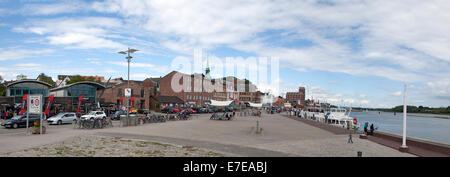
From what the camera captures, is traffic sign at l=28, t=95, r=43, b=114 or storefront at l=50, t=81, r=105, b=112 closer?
traffic sign at l=28, t=95, r=43, b=114

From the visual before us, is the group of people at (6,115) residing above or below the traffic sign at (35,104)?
below

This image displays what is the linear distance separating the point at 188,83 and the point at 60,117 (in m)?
60.8

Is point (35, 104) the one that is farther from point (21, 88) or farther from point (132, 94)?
point (132, 94)

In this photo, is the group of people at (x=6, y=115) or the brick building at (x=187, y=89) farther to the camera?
the brick building at (x=187, y=89)

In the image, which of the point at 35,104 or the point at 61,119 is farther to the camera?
the point at 61,119

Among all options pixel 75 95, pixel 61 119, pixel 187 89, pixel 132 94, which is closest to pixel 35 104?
pixel 61 119

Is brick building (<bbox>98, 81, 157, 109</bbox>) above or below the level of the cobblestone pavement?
above

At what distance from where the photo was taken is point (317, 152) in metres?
14.8

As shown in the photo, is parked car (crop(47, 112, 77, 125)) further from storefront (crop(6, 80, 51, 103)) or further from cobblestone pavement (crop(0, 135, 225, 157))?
storefront (crop(6, 80, 51, 103))

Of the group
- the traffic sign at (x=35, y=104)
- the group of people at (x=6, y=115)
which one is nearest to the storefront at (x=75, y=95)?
the group of people at (x=6, y=115)

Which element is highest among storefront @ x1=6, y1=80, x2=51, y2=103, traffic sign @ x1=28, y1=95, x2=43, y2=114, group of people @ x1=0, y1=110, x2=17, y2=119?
storefront @ x1=6, y1=80, x2=51, y2=103

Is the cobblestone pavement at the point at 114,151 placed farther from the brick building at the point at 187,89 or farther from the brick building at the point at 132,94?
the brick building at the point at 187,89

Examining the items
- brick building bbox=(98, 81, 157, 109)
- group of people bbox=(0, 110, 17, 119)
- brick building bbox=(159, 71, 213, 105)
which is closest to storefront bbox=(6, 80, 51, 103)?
group of people bbox=(0, 110, 17, 119)
